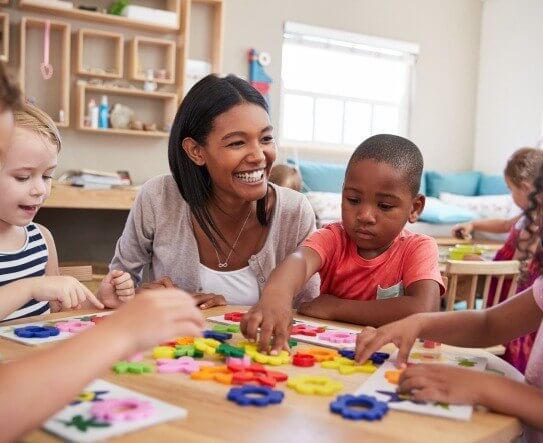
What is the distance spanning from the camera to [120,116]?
474 cm

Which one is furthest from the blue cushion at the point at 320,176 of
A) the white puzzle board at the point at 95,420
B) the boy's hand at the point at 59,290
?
the white puzzle board at the point at 95,420

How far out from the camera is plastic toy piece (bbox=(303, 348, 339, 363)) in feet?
3.52

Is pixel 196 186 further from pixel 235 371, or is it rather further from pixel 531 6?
pixel 531 6

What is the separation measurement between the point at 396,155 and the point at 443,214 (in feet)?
14.1

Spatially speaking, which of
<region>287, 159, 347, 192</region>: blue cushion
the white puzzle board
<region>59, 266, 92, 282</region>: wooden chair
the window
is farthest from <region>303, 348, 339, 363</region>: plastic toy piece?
the window

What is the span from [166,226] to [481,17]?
20.4ft

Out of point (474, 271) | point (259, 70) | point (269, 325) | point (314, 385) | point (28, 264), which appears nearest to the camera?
point (314, 385)

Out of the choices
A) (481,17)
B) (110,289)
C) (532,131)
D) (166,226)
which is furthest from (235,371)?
(481,17)

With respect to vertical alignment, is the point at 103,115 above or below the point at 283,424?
above

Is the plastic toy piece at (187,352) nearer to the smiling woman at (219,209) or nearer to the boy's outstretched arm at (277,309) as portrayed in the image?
the boy's outstretched arm at (277,309)

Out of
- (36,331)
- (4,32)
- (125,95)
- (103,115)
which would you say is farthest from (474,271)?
(4,32)

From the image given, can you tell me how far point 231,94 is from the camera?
69.9 inches

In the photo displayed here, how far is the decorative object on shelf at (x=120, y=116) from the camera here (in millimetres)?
4719

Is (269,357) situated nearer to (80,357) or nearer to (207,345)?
(207,345)
